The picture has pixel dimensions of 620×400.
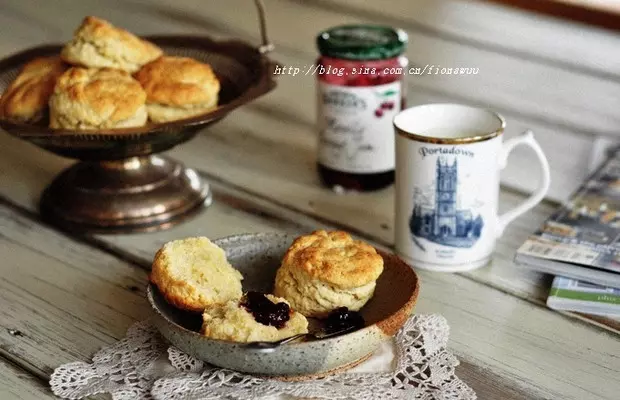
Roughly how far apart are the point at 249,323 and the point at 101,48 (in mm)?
476

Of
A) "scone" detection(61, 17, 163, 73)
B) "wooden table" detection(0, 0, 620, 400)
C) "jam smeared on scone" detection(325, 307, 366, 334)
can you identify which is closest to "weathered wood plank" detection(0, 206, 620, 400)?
"wooden table" detection(0, 0, 620, 400)

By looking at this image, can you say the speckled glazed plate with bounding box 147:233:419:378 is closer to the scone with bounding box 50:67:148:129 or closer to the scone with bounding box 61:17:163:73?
the scone with bounding box 50:67:148:129

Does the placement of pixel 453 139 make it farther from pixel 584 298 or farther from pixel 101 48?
pixel 101 48

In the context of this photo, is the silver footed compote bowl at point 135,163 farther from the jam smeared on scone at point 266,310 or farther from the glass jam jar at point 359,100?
the jam smeared on scone at point 266,310

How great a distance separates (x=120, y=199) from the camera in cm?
108

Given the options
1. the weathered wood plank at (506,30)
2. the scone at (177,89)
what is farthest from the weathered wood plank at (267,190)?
the weathered wood plank at (506,30)

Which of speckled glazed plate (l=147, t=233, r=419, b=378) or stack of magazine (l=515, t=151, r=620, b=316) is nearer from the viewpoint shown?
speckled glazed plate (l=147, t=233, r=419, b=378)

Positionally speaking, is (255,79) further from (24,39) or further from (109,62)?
(24,39)

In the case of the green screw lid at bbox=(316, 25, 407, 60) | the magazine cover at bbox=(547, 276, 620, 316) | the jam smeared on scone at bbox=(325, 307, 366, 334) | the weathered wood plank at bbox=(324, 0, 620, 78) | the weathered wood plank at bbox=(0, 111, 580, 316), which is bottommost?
the weathered wood plank at bbox=(0, 111, 580, 316)

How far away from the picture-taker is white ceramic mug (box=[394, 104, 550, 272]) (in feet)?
3.02

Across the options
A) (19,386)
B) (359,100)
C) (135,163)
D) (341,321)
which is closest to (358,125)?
(359,100)

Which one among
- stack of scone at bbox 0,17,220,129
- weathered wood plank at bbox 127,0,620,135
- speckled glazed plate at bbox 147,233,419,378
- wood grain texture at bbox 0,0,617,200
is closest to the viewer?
speckled glazed plate at bbox 147,233,419,378

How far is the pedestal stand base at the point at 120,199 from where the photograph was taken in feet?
3.51

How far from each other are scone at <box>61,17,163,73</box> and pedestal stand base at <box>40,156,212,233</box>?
0.12 meters
